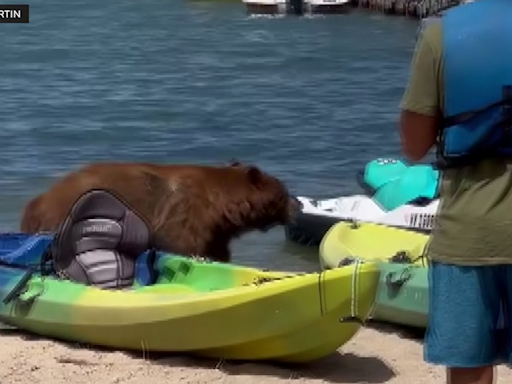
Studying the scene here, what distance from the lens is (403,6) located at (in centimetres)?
5000

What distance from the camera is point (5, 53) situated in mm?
36188

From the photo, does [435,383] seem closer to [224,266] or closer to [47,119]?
[224,266]

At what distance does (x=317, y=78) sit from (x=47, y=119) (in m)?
9.89

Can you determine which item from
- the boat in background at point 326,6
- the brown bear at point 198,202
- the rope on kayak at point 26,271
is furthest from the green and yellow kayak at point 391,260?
the boat in background at point 326,6

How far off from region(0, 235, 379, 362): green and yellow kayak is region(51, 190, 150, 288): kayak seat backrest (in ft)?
0.70

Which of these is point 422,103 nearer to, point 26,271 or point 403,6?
point 26,271

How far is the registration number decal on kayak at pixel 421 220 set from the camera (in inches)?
405

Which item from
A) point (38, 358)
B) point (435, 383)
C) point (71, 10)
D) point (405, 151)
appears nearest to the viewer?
point (405, 151)

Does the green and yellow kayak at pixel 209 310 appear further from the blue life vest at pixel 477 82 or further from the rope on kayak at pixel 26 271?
the blue life vest at pixel 477 82

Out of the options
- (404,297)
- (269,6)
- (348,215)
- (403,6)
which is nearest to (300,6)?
(269,6)

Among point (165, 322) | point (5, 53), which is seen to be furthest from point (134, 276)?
point (5, 53)

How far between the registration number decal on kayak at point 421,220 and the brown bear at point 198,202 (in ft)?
8.00

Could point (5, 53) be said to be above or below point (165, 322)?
below

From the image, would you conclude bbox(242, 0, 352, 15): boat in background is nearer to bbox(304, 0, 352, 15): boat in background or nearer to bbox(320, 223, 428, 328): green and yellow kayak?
bbox(304, 0, 352, 15): boat in background
